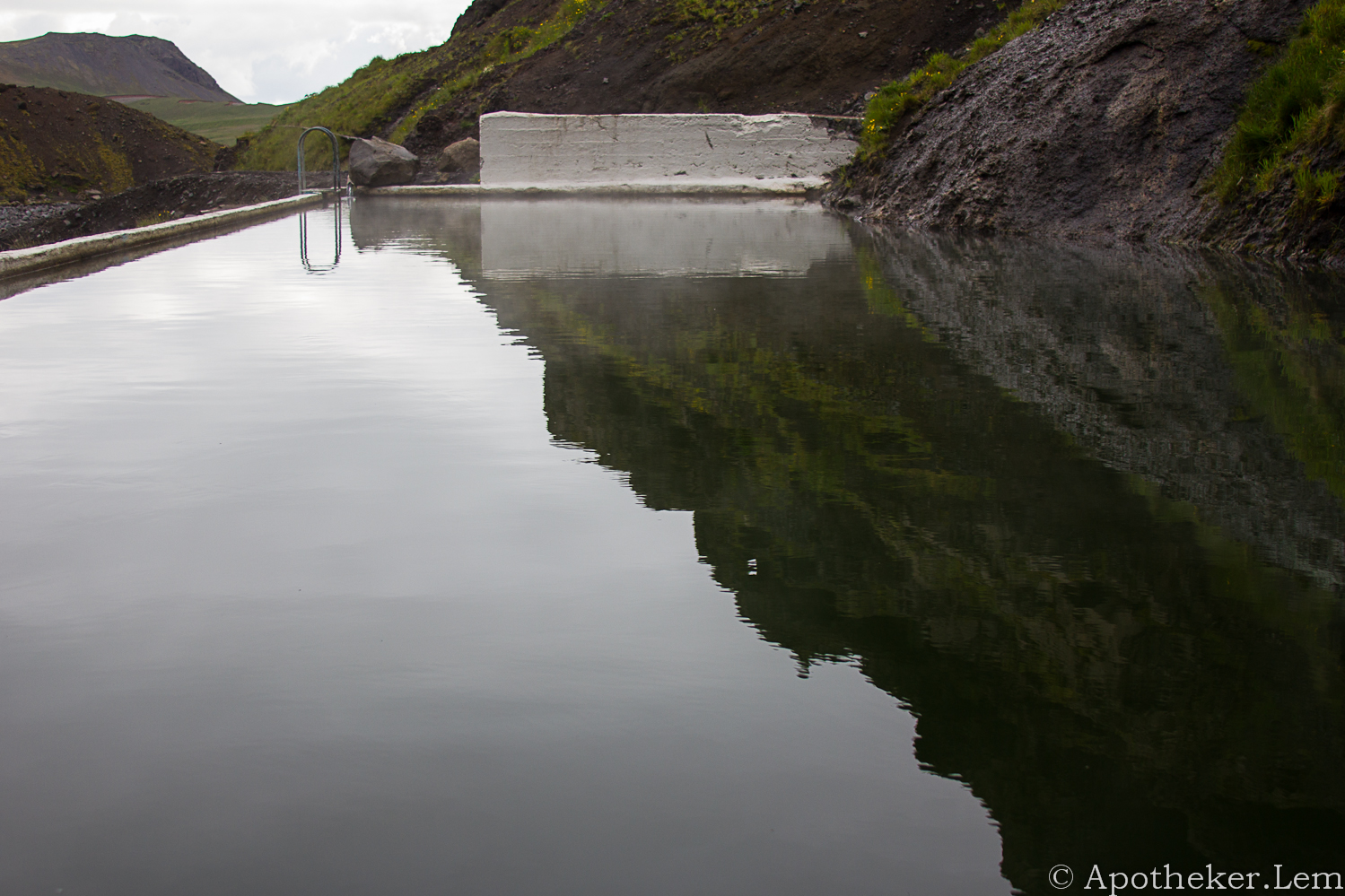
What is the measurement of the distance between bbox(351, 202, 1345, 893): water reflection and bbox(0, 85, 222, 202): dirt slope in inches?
1670

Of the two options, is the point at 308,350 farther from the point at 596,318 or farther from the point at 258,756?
the point at 258,756

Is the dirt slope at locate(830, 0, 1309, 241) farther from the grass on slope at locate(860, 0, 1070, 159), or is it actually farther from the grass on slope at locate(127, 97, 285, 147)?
the grass on slope at locate(127, 97, 285, 147)

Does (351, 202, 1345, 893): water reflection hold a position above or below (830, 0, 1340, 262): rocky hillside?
below

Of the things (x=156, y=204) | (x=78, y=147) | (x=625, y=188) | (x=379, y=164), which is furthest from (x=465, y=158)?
(x=78, y=147)

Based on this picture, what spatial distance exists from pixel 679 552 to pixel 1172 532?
1.21 metres

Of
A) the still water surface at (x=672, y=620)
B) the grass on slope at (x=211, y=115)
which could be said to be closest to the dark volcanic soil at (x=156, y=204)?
the still water surface at (x=672, y=620)

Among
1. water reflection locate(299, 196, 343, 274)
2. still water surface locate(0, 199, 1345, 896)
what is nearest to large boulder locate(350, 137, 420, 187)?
water reflection locate(299, 196, 343, 274)

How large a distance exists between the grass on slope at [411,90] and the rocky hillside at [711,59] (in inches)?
15.0

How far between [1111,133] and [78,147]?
147ft

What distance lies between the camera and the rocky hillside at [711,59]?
3044cm

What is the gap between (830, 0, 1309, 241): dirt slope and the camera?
1201 centimetres

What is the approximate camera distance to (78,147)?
47000 mm

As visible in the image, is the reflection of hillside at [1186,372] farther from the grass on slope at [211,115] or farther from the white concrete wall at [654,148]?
the grass on slope at [211,115]


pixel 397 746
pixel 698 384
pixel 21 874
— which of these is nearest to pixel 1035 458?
pixel 698 384
